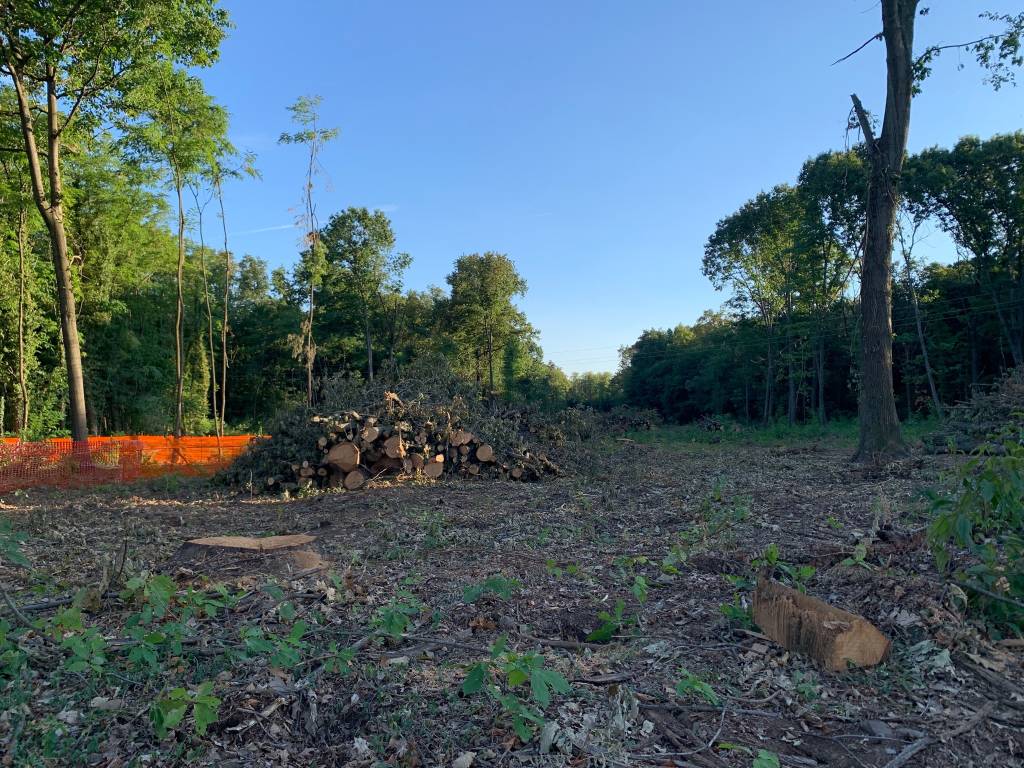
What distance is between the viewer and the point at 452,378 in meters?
12.0

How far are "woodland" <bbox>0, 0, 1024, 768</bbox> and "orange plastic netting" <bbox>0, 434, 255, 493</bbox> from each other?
30cm

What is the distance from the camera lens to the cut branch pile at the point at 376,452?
9.47 meters

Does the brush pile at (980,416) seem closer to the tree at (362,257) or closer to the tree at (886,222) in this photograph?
the tree at (886,222)

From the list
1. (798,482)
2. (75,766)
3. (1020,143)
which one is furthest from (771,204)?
(75,766)

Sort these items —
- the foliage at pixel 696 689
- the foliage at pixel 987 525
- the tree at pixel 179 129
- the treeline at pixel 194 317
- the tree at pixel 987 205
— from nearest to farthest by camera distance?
the foliage at pixel 696 689
the foliage at pixel 987 525
the tree at pixel 179 129
the treeline at pixel 194 317
the tree at pixel 987 205

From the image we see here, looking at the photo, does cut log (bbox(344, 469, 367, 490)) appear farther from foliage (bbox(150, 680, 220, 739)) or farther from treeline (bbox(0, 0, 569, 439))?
foliage (bbox(150, 680, 220, 739))

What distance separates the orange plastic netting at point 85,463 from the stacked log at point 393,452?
2.16 metres

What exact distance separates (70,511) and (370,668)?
7173 mm

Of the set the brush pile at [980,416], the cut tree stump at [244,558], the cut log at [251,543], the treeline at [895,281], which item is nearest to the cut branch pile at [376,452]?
the cut log at [251,543]

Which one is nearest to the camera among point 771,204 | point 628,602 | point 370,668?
point 370,668

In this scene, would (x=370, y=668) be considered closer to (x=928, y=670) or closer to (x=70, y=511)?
(x=928, y=670)

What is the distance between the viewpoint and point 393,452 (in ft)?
31.1

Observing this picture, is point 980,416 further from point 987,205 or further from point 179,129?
point 179,129

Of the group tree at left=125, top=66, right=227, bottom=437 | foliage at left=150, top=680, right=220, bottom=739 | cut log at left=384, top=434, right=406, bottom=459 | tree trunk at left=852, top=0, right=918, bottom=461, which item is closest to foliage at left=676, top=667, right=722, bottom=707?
foliage at left=150, top=680, right=220, bottom=739
